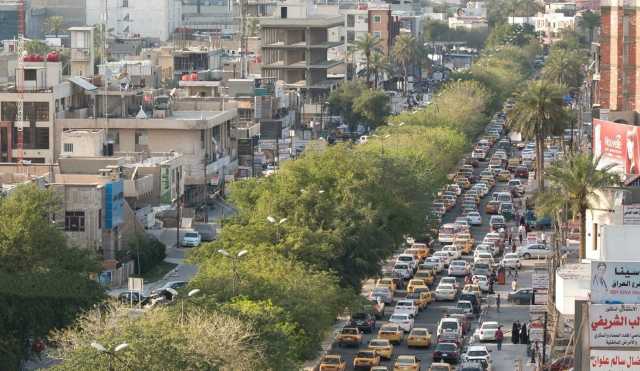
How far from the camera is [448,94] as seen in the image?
180 metres

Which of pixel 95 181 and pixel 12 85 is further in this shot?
pixel 12 85

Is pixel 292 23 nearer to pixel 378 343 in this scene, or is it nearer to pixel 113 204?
pixel 113 204

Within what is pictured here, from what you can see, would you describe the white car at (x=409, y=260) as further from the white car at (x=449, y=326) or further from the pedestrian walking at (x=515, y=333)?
the pedestrian walking at (x=515, y=333)

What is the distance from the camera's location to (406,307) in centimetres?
8981

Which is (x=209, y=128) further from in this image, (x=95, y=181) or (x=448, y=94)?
(x=448, y=94)

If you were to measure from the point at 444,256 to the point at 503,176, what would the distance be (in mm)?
41410

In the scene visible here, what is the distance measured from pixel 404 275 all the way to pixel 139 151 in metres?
32.6

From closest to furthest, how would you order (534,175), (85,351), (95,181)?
1. (85,351)
2. (95,181)
3. (534,175)

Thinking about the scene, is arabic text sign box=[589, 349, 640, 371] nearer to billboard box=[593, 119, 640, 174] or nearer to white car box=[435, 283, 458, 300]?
white car box=[435, 283, 458, 300]

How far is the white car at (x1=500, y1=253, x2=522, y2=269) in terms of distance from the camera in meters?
104

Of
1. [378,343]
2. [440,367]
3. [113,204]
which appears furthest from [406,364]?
[113,204]

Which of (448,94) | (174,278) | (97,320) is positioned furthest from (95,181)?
(448,94)

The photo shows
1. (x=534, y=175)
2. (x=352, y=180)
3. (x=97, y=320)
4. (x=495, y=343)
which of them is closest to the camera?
(x=97, y=320)

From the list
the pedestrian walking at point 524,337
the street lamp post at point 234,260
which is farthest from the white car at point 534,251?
the street lamp post at point 234,260
